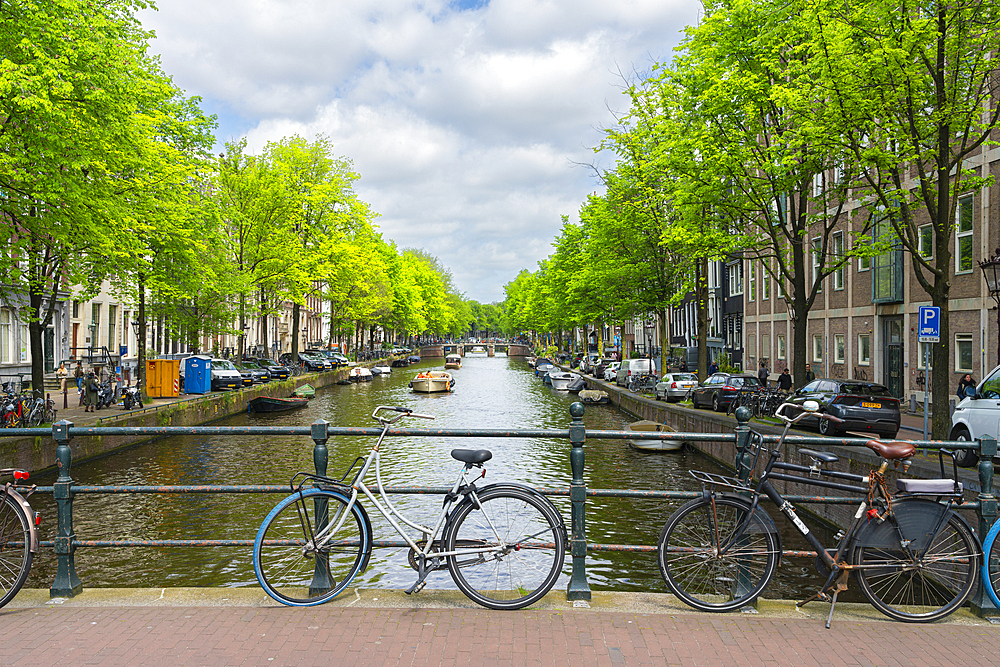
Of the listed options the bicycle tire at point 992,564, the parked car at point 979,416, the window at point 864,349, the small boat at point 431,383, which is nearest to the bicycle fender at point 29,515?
the bicycle tire at point 992,564

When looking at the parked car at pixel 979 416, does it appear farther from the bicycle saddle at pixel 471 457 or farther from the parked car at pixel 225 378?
the parked car at pixel 225 378

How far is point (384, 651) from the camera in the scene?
13.6ft

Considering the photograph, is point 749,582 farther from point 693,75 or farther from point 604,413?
point 604,413

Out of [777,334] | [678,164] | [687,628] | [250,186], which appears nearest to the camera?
[687,628]

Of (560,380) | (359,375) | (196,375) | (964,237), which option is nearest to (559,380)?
(560,380)

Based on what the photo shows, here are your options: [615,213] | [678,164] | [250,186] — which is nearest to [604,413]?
[615,213]

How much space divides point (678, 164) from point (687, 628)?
18.2m

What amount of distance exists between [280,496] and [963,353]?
20441 millimetres

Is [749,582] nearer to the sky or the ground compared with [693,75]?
nearer to the ground

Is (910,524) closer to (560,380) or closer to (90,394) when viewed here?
(90,394)

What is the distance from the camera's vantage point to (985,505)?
16.1ft

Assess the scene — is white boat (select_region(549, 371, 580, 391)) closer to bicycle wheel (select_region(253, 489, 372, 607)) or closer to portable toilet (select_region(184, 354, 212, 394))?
portable toilet (select_region(184, 354, 212, 394))

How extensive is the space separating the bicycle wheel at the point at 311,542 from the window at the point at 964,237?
22517 millimetres

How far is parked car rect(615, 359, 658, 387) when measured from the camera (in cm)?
3978
